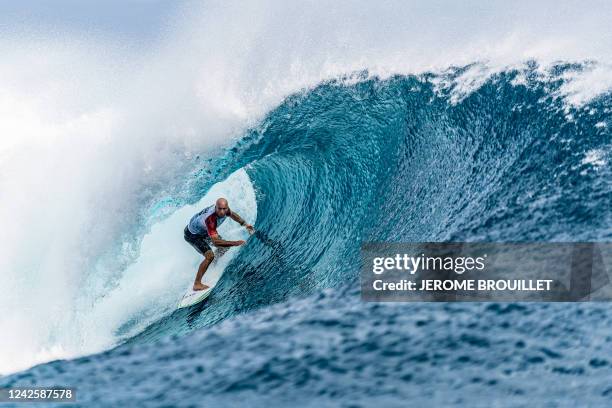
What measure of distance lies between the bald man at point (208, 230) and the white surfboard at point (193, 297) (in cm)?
7

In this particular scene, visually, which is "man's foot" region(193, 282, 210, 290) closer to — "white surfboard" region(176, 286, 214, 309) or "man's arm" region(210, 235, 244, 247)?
"white surfboard" region(176, 286, 214, 309)

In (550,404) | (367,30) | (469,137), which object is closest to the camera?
(550,404)

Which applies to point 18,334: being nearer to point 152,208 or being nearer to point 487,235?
point 152,208

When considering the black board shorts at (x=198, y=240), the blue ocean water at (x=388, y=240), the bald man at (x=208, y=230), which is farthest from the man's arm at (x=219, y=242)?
the blue ocean water at (x=388, y=240)

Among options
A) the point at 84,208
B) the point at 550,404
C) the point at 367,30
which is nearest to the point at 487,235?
the point at 550,404

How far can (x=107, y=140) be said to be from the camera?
9703 millimetres

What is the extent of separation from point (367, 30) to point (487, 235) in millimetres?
5118

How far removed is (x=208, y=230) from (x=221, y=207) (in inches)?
17.3

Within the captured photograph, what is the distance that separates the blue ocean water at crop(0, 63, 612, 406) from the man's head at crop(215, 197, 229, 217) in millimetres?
1403

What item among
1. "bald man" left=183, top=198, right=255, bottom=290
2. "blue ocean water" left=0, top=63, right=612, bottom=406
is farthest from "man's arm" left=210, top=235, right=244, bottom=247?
"blue ocean water" left=0, top=63, right=612, bottom=406

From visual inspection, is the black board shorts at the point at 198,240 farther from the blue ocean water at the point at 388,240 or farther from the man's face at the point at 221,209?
the blue ocean water at the point at 388,240

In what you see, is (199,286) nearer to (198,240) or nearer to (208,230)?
(198,240)

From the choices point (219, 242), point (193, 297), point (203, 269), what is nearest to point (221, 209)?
point (219, 242)

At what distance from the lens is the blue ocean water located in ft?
17.3
